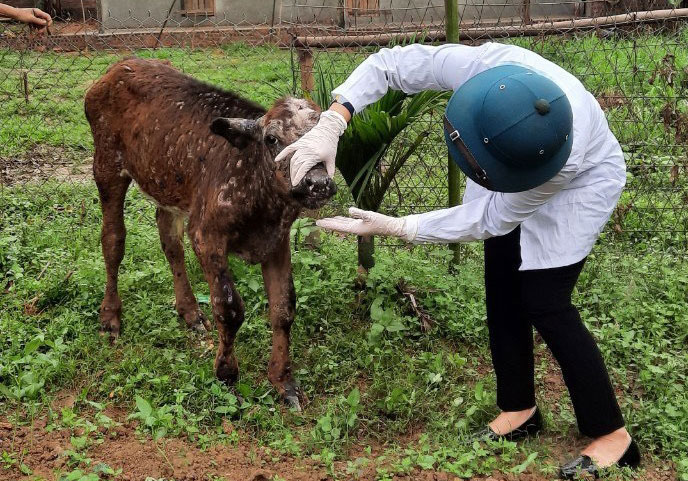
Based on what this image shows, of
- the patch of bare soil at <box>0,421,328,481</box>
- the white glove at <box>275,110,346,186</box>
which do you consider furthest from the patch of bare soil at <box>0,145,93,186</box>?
the white glove at <box>275,110,346,186</box>

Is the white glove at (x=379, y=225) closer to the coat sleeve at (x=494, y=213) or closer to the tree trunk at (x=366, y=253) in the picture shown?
the coat sleeve at (x=494, y=213)

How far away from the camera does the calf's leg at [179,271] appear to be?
19.4ft

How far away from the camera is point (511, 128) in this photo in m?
3.46

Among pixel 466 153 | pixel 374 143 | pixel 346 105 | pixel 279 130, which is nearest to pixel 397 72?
pixel 346 105

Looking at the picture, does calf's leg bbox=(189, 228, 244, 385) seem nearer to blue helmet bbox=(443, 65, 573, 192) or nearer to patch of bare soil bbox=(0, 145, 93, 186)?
blue helmet bbox=(443, 65, 573, 192)

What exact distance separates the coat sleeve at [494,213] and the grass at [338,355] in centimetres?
115

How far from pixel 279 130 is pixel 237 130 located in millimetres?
281

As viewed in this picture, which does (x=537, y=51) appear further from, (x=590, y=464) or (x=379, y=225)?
(x=590, y=464)

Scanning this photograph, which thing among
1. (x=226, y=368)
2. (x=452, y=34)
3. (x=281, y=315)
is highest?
(x=452, y=34)

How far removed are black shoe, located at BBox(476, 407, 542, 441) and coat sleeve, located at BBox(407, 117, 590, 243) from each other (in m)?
1.17

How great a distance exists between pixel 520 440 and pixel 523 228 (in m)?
1.31

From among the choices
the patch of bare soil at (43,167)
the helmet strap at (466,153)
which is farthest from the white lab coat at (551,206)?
the patch of bare soil at (43,167)

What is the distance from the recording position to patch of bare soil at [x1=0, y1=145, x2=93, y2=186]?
343 inches

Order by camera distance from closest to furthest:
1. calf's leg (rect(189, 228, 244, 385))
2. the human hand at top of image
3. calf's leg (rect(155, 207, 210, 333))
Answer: calf's leg (rect(189, 228, 244, 385)), the human hand at top of image, calf's leg (rect(155, 207, 210, 333))
